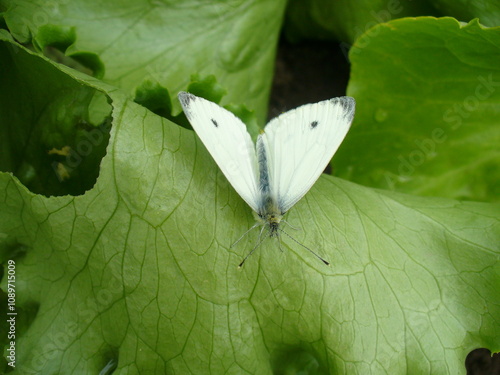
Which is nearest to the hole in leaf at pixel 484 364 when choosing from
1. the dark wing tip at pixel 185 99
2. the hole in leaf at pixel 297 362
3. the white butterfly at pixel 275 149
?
the hole in leaf at pixel 297 362

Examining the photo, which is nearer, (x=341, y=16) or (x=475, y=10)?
(x=475, y=10)

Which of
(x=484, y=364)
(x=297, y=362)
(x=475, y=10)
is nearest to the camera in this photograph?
(x=297, y=362)

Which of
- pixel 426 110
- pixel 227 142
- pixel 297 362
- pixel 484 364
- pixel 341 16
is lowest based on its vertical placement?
pixel 484 364

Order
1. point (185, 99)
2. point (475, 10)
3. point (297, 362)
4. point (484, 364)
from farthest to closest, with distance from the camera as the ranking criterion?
point (484, 364) < point (475, 10) < point (297, 362) < point (185, 99)

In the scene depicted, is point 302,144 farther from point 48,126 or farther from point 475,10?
point 475,10

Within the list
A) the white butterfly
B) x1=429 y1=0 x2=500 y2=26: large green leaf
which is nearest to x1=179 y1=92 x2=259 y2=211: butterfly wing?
the white butterfly

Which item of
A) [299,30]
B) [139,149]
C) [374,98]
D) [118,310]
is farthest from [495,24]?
[118,310]

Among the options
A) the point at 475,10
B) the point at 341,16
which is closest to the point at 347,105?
the point at 475,10

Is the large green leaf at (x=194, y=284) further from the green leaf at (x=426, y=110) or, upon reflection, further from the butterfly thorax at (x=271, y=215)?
the green leaf at (x=426, y=110)
